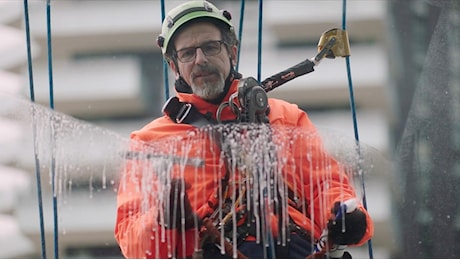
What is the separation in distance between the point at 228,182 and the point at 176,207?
0.13 m

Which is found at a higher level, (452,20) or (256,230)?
(452,20)

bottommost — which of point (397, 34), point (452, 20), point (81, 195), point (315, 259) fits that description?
point (315, 259)

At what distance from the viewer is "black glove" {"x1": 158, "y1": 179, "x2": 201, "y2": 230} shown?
1.34 m

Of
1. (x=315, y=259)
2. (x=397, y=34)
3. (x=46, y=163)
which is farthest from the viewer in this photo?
(x=397, y=34)

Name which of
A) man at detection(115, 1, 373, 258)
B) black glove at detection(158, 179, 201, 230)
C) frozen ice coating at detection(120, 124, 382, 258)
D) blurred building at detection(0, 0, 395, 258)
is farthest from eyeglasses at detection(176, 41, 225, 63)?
blurred building at detection(0, 0, 395, 258)

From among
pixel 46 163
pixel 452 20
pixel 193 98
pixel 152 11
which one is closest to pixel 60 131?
pixel 46 163

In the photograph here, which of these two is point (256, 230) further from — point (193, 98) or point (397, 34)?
point (397, 34)

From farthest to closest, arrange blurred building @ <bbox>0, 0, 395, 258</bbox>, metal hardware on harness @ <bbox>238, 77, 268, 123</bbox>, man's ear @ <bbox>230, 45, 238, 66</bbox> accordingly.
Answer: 1. blurred building @ <bbox>0, 0, 395, 258</bbox>
2. man's ear @ <bbox>230, 45, 238, 66</bbox>
3. metal hardware on harness @ <bbox>238, 77, 268, 123</bbox>

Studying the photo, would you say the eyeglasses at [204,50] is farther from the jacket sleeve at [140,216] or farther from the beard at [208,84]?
the jacket sleeve at [140,216]

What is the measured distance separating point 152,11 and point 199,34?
2.88 m

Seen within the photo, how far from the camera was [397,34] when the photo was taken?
10.7 ft

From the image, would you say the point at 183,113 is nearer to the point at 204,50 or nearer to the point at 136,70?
the point at 204,50

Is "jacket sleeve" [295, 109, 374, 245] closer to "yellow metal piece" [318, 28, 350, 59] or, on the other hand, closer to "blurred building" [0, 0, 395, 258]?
"yellow metal piece" [318, 28, 350, 59]

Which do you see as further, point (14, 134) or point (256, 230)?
point (14, 134)
